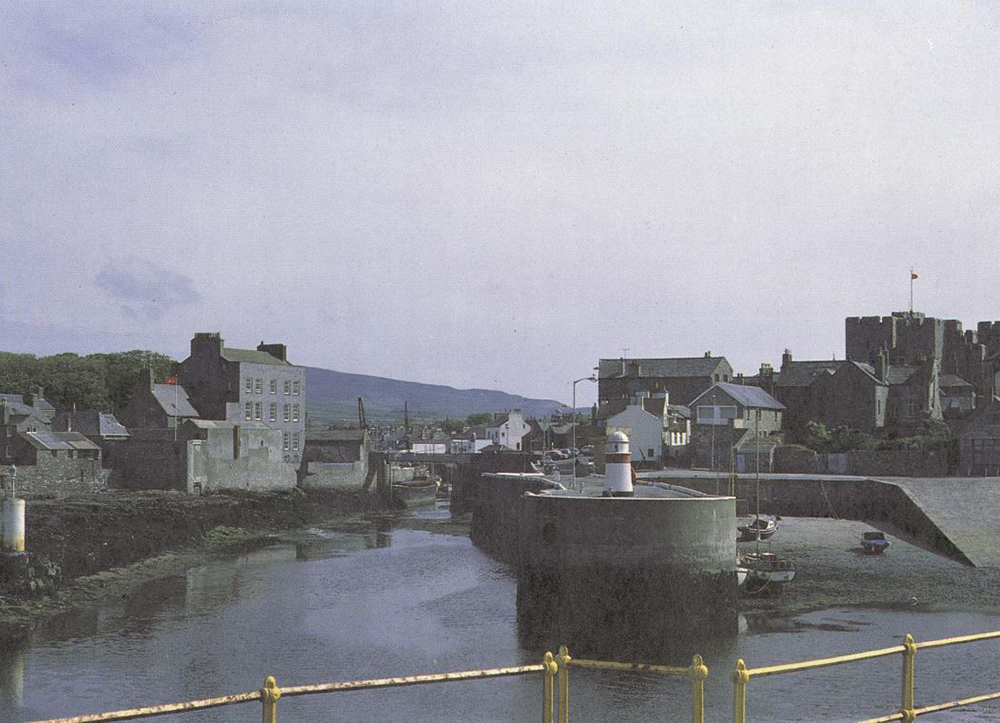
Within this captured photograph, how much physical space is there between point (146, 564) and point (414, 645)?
57.1 ft

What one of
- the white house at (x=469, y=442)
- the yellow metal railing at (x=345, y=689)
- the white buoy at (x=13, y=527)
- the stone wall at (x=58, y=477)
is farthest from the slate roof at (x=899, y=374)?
the yellow metal railing at (x=345, y=689)

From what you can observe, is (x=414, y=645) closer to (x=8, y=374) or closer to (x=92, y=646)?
(x=92, y=646)

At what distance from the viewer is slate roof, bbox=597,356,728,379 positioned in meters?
86.3

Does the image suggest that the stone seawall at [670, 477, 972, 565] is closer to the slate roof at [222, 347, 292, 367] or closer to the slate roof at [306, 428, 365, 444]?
the slate roof at [306, 428, 365, 444]

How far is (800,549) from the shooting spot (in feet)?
135

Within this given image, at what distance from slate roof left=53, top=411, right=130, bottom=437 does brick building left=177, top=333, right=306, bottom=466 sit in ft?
18.5

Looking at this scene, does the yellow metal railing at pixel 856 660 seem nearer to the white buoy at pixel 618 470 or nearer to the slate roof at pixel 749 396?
the white buoy at pixel 618 470

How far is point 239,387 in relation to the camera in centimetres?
7600

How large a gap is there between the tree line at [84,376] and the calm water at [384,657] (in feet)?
201

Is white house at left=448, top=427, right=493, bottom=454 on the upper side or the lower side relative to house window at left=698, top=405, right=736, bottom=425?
lower

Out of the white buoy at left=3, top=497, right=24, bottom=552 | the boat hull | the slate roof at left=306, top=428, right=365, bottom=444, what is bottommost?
the boat hull

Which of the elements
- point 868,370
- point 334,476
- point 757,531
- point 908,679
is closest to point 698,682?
point 908,679

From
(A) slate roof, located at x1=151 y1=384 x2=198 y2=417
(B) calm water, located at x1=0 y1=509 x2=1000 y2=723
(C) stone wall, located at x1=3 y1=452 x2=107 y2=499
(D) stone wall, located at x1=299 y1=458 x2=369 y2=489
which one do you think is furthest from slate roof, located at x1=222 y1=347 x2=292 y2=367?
(B) calm water, located at x1=0 y1=509 x2=1000 y2=723

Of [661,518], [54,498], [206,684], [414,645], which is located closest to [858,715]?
[661,518]
